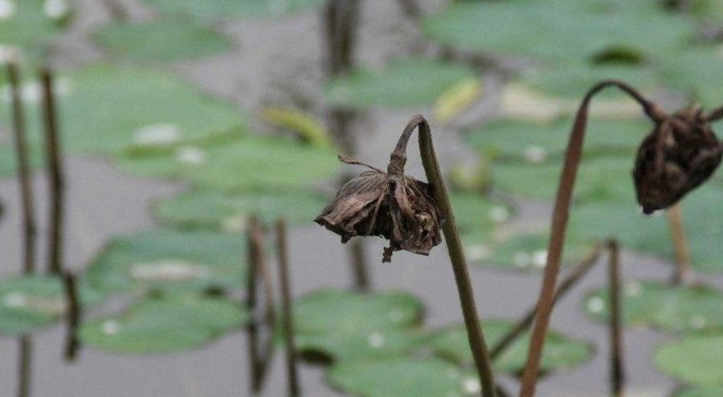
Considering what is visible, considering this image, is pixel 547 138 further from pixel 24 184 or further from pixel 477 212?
pixel 24 184

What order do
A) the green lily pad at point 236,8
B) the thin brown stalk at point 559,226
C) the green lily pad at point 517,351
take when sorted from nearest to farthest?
1. the thin brown stalk at point 559,226
2. the green lily pad at point 517,351
3. the green lily pad at point 236,8

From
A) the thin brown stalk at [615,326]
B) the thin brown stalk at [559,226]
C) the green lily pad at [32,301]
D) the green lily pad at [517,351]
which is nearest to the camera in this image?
the thin brown stalk at [559,226]

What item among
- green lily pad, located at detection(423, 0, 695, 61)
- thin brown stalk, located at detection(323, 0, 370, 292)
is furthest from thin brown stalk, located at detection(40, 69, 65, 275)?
green lily pad, located at detection(423, 0, 695, 61)

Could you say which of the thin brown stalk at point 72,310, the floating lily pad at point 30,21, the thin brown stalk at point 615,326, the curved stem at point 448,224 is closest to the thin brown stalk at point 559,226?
the curved stem at point 448,224

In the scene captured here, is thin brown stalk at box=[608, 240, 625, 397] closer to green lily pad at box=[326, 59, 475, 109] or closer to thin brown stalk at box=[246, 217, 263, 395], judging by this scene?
thin brown stalk at box=[246, 217, 263, 395]

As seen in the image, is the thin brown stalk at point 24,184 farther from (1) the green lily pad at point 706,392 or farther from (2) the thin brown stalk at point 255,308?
(1) the green lily pad at point 706,392

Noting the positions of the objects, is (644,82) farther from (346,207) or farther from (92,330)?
(346,207)
